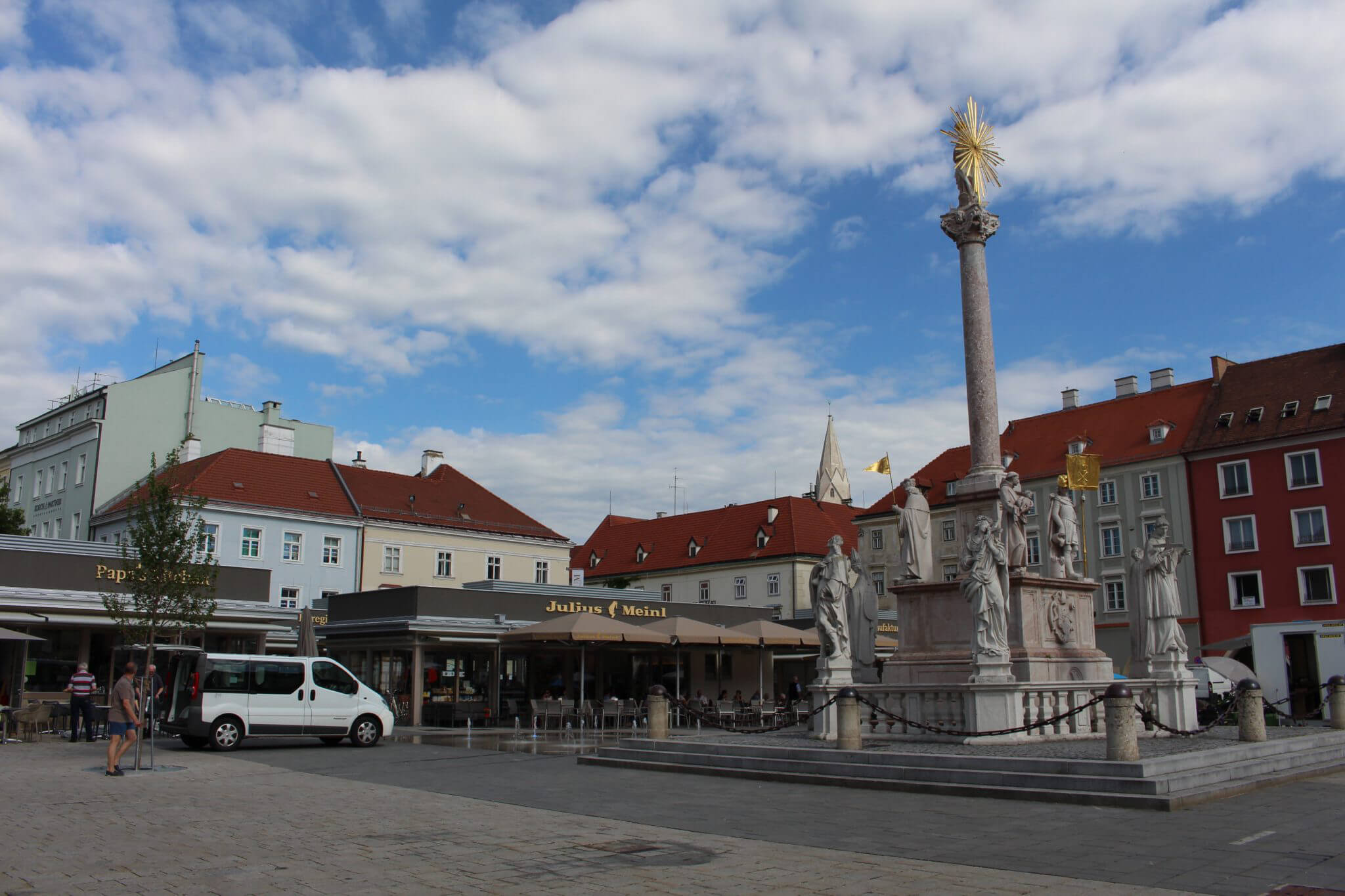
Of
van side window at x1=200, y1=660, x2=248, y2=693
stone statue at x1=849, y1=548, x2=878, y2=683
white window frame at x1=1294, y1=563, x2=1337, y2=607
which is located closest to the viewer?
van side window at x1=200, y1=660, x2=248, y2=693

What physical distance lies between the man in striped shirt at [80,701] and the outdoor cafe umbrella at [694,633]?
1288 centimetres

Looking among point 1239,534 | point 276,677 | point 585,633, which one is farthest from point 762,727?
point 1239,534

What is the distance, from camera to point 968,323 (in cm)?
2086

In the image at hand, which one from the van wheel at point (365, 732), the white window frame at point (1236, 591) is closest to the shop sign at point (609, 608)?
the van wheel at point (365, 732)

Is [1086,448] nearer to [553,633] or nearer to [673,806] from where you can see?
[553,633]

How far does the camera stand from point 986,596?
53.3 ft

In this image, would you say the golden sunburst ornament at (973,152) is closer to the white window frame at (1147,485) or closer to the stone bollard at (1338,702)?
the stone bollard at (1338,702)

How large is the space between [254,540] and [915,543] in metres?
34.7

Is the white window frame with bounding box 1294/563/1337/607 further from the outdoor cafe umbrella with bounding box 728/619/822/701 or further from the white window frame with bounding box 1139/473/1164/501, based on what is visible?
the outdoor cafe umbrella with bounding box 728/619/822/701

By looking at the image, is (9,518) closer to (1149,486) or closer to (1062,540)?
(1062,540)

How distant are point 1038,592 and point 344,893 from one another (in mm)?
13496

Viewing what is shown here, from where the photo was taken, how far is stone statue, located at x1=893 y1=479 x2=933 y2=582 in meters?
19.2

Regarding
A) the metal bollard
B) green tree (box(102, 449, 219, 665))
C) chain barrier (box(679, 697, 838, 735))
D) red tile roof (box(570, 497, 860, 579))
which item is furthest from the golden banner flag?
red tile roof (box(570, 497, 860, 579))

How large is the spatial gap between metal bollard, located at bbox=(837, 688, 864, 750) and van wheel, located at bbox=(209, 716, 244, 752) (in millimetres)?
11865
